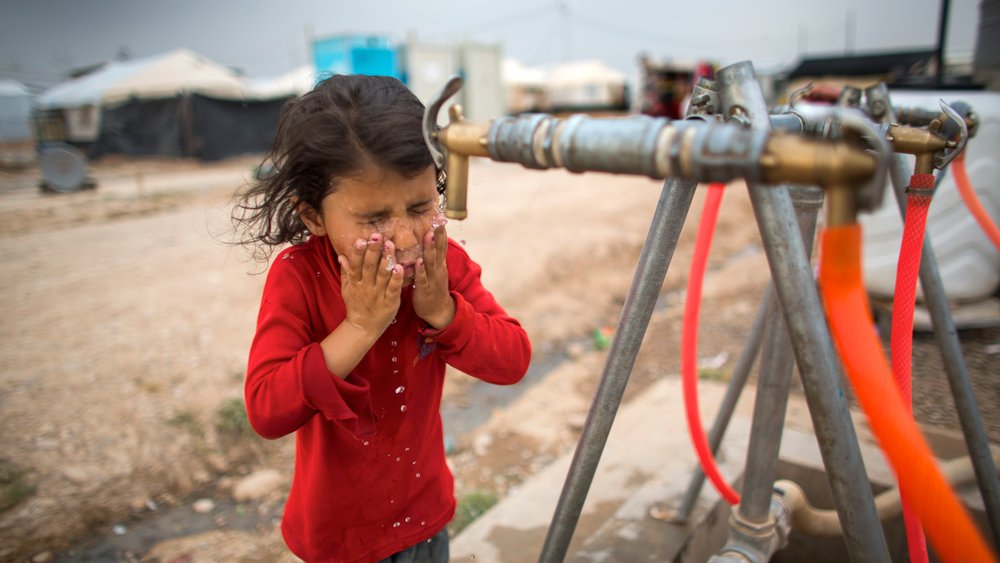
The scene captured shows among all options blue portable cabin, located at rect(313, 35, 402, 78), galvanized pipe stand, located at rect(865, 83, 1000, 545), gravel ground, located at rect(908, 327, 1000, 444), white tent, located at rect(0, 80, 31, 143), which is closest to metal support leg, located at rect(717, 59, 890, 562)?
galvanized pipe stand, located at rect(865, 83, 1000, 545)

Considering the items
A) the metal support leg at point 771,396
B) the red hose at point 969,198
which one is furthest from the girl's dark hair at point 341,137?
the red hose at point 969,198

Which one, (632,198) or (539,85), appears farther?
(539,85)

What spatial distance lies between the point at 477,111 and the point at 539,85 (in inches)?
699

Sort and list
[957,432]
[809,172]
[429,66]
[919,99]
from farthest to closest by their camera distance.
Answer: [429,66] < [919,99] < [957,432] < [809,172]

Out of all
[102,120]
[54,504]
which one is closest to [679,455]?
[54,504]

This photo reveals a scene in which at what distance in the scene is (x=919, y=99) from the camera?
127 inches

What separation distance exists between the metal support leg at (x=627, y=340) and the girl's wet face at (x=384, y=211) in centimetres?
39

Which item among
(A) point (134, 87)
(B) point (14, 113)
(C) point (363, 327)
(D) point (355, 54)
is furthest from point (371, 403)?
(B) point (14, 113)

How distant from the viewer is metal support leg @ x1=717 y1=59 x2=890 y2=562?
85 centimetres

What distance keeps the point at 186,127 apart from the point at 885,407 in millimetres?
17796

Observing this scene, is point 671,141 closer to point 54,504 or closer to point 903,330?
point 903,330

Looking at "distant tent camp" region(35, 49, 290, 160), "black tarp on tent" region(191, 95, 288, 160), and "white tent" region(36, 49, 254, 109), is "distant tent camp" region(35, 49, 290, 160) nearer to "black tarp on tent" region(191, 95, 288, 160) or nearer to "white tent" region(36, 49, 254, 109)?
"black tarp on tent" region(191, 95, 288, 160)

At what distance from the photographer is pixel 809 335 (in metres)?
0.84

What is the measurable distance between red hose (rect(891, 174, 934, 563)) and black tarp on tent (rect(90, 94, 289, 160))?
53.9 ft
